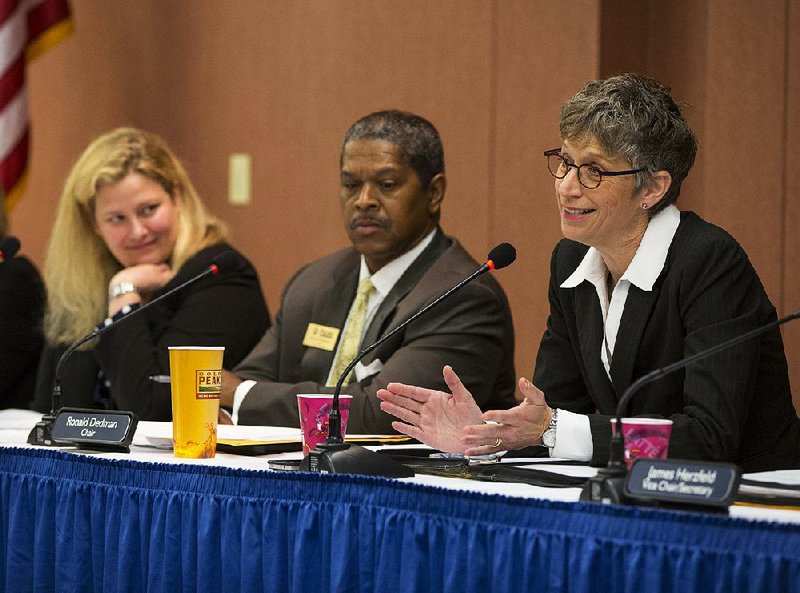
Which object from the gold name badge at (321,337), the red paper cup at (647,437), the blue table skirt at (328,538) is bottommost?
the blue table skirt at (328,538)

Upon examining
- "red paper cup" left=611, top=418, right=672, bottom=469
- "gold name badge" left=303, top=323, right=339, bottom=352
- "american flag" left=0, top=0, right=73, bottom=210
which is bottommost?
"red paper cup" left=611, top=418, right=672, bottom=469

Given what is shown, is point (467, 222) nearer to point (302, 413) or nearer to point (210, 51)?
point (210, 51)

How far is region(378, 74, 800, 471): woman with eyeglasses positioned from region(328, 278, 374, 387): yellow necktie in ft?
2.62

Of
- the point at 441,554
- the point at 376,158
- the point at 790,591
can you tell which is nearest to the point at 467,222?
the point at 376,158

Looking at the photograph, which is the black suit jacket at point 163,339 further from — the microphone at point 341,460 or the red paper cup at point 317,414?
the microphone at point 341,460

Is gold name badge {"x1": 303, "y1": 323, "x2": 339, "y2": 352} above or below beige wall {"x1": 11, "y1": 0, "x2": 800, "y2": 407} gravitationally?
below

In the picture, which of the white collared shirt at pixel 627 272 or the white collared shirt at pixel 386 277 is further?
the white collared shirt at pixel 386 277

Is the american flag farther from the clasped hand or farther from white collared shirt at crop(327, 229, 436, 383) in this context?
the clasped hand

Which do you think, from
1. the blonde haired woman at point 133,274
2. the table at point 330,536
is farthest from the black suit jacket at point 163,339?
the table at point 330,536

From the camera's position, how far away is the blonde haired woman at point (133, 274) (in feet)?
11.7

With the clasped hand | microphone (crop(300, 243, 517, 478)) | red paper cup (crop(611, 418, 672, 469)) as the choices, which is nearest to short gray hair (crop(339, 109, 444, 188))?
the clasped hand

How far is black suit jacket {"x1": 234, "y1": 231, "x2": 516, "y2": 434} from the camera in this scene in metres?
3.03

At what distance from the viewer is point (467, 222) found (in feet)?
14.3

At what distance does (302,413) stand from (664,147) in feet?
3.12
